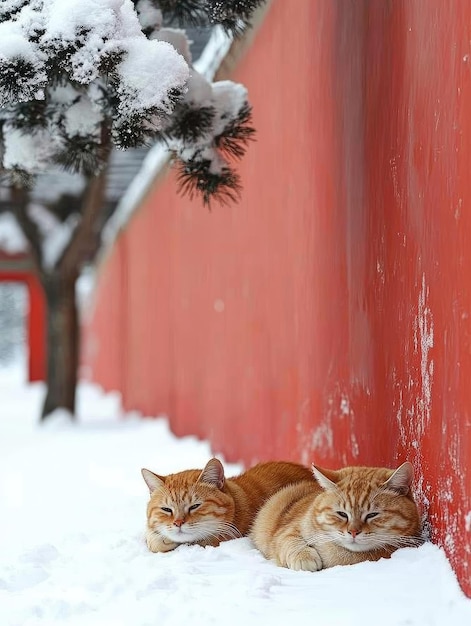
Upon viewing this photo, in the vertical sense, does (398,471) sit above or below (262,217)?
below

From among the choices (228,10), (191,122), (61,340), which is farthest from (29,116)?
(61,340)

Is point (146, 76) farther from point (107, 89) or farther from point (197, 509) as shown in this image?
point (197, 509)

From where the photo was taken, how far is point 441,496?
2883mm

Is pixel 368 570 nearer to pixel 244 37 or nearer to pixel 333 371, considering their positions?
pixel 333 371

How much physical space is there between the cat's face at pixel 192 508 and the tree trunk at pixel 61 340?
7.29m

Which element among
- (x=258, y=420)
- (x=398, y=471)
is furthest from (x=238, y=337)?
(x=398, y=471)

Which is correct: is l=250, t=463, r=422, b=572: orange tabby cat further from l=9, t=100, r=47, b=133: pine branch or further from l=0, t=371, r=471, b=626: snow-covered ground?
l=9, t=100, r=47, b=133: pine branch

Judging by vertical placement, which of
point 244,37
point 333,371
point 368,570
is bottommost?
point 368,570

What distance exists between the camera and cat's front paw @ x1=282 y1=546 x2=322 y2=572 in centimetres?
302

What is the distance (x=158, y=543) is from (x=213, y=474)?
1.04 ft

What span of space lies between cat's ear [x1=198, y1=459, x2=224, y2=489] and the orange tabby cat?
42cm

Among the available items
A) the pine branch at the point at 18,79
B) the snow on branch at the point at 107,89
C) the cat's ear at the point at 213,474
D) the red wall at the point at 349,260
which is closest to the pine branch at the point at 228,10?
the snow on branch at the point at 107,89

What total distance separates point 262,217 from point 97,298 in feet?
51.4

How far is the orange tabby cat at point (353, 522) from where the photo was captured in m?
2.96
